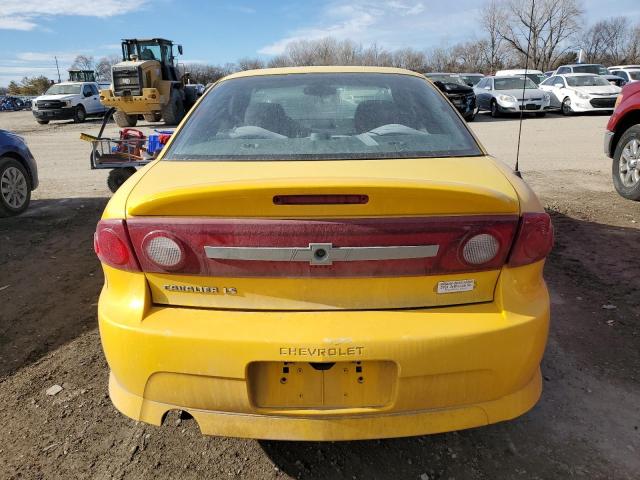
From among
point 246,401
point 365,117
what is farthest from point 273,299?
point 365,117

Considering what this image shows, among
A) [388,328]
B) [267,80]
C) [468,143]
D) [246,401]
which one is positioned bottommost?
[246,401]

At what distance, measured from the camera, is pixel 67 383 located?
2.95 m

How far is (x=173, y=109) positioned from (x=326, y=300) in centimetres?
1928

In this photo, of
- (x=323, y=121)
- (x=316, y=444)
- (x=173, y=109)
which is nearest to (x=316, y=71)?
(x=323, y=121)

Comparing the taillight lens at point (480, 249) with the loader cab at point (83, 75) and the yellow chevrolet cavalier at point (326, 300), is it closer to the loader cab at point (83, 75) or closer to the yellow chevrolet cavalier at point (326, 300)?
the yellow chevrolet cavalier at point (326, 300)

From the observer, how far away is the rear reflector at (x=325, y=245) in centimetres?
185

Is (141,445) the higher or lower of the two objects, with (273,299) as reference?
lower

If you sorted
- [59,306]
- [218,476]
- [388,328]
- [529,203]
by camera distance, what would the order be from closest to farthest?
1. [388,328]
2. [529,203]
3. [218,476]
4. [59,306]

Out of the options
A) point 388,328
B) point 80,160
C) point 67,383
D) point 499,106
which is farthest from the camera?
point 499,106

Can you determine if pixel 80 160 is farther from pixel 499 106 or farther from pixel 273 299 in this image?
pixel 499 106

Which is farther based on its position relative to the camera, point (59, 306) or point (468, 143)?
point (59, 306)

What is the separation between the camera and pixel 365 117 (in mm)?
2754

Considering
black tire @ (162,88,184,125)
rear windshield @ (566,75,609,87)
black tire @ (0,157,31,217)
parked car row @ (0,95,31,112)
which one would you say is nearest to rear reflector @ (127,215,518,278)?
black tire @ (0,157,31,217)

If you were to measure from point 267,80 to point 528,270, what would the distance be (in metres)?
1.93
